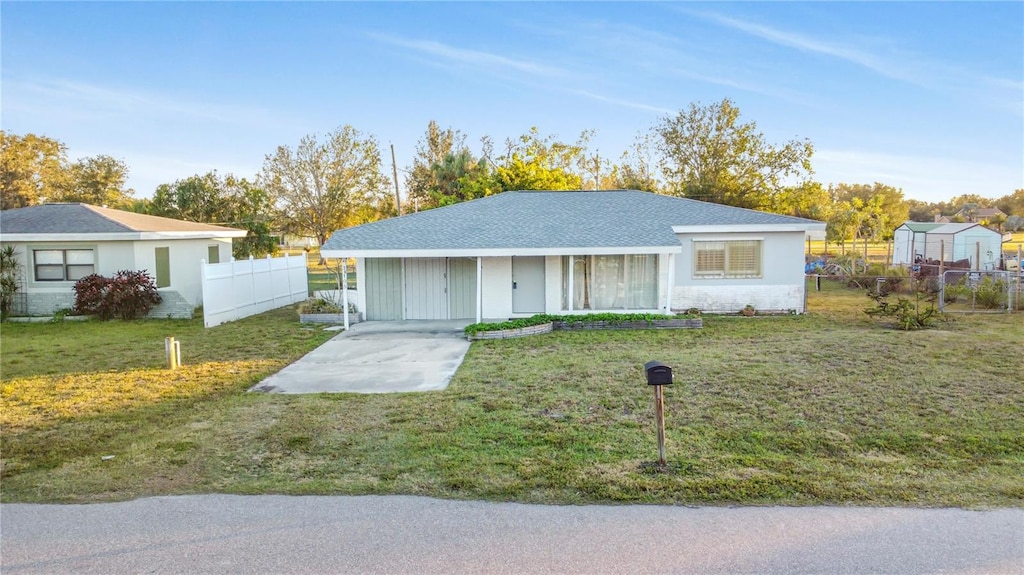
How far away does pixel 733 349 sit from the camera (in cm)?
1135

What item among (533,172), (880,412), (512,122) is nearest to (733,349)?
(880,412)

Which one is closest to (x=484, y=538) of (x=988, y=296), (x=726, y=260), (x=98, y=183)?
(x=726, y=260)

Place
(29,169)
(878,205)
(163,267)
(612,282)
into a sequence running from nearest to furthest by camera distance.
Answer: (612,282) < (163,267) < (29,169) < (878,205)

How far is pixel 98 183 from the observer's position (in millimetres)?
43344

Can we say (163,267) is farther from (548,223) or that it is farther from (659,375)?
(659,375)

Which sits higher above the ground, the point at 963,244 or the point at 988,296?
the point at 963,244

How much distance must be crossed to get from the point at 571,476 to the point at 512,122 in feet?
124

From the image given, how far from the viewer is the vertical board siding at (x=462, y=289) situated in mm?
16094

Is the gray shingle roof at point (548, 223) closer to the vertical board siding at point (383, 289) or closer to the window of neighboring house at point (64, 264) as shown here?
the vertical board siding at point (383, 289)

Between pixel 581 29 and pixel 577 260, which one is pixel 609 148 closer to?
pixel 581 29

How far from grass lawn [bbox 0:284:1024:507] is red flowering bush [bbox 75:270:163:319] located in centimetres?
525

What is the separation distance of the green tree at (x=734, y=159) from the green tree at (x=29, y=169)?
39652mm

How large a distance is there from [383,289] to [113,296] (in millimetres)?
7477

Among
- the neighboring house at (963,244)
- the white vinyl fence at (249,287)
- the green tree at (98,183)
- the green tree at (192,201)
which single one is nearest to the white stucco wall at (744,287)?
the white vinyl fence at (249,287)
